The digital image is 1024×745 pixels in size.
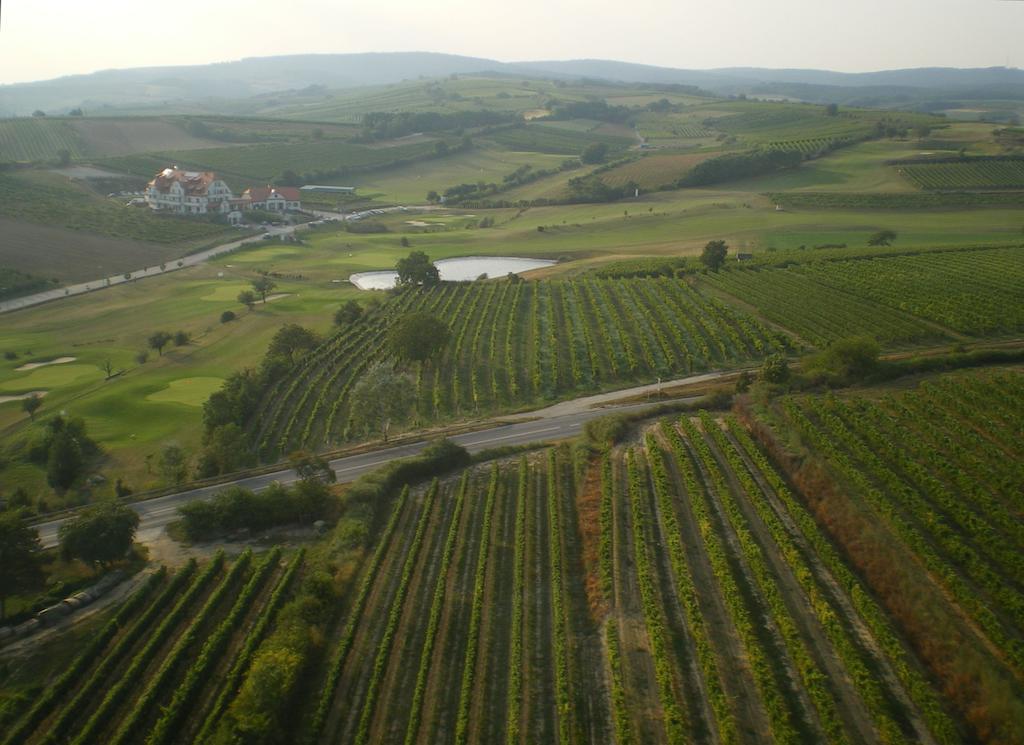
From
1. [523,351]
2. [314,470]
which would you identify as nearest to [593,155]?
[523,351]

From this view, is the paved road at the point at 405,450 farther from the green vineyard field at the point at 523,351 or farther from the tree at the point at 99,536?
the tree at the point at 99,536

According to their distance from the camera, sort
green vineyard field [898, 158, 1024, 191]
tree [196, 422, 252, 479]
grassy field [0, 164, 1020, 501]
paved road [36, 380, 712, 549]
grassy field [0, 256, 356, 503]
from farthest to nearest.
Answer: green vineyard field [898, 158, 1024, 191] < grassy field [0, 164, 1020, 501] < grassy field [0, 256, 356, 503] < tree [196, 422, 252, 479] < paved road [36, 380, 712, 549]

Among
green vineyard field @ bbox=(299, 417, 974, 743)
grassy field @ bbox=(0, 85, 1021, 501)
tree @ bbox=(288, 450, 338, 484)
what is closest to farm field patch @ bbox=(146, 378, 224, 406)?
grassy field @ bbox=(0, 85, 1021, 501)

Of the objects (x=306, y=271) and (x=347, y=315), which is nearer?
(x=347, y=315)

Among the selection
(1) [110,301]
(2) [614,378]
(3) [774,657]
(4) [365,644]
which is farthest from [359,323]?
(3) [774,657]

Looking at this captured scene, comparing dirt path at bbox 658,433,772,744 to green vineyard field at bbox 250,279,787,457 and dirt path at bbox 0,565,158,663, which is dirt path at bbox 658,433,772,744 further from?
dirt path at bbox 0,565,158,663

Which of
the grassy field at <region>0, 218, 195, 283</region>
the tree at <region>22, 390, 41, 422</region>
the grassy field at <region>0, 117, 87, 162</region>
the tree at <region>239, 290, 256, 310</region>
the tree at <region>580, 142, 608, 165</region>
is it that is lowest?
the tree at <region>22, 390, 41, 422</region>

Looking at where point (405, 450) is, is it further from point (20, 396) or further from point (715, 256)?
point (715, 256)
